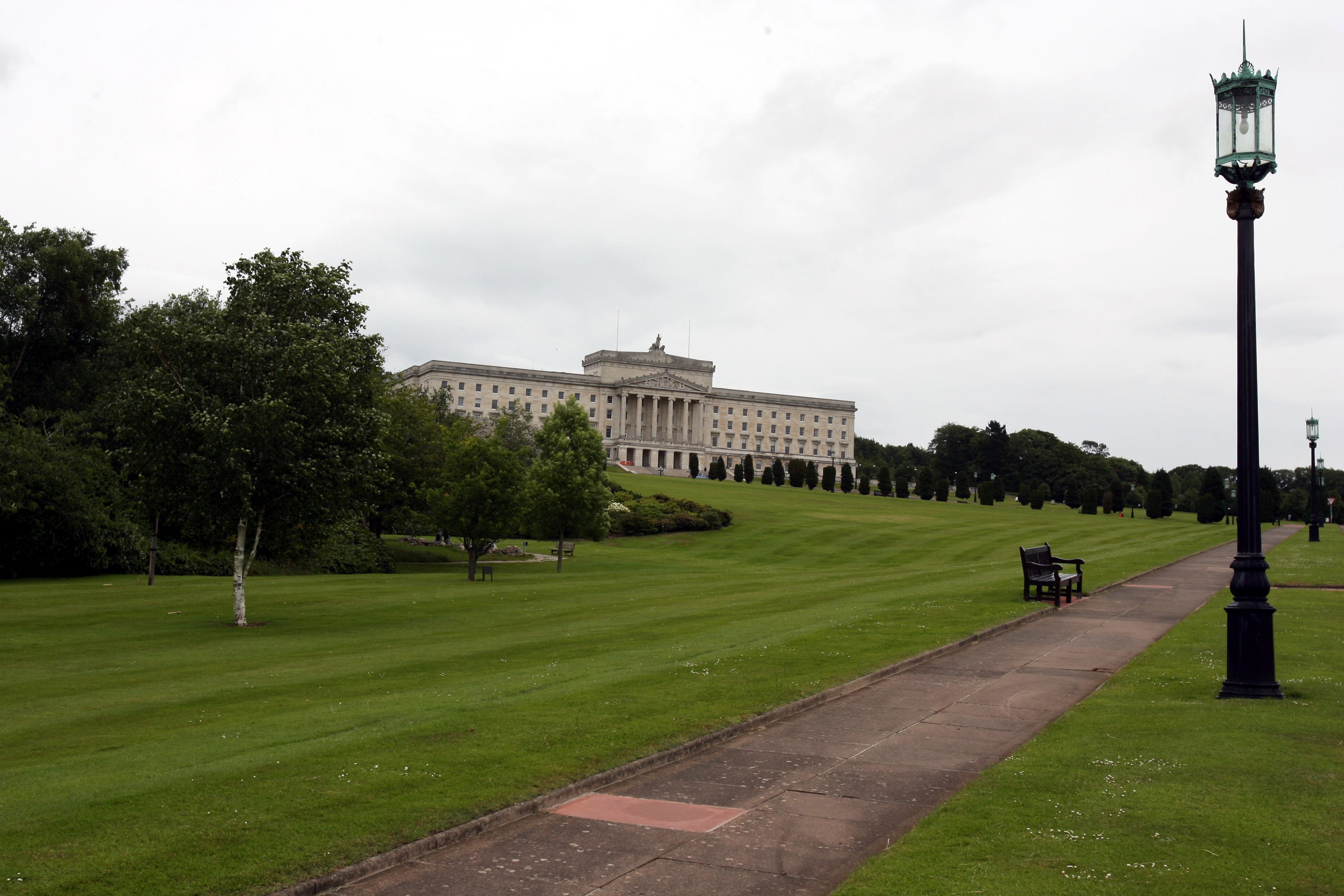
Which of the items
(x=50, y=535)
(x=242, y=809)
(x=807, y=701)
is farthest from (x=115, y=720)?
(x=50, y=535)

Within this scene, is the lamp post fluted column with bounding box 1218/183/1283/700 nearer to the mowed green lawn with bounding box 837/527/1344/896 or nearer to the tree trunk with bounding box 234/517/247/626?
the mowed green lawn with bounding box 837/527/1344/896

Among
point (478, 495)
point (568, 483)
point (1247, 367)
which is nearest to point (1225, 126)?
point (1247, 367)

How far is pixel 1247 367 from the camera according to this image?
44.2ft

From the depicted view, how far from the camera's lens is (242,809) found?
8.58 meters

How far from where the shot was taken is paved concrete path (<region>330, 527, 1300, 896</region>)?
7.33 meters

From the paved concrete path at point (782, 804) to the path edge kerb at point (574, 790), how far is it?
0.29ft

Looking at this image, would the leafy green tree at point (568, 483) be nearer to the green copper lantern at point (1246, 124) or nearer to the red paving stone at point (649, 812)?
the green copper lantern at point (1246, 124)

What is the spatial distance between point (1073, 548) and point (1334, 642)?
4251 centimetres

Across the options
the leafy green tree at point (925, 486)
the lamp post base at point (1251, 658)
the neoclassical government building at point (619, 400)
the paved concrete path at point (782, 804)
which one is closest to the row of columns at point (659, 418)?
the neoclassical government building at point (619, 400)

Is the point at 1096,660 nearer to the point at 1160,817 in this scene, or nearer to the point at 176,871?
the point at 1160,817

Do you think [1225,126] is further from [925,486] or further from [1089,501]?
[925,486]

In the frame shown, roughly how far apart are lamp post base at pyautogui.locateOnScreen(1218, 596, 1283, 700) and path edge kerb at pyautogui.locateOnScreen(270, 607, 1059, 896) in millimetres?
4511

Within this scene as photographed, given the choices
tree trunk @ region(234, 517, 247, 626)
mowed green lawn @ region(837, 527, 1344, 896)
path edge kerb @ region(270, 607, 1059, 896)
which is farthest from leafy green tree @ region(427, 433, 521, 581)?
mowed green lawn @ region(837, 527, 1344, 896)

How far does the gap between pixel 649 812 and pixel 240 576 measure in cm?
2228
